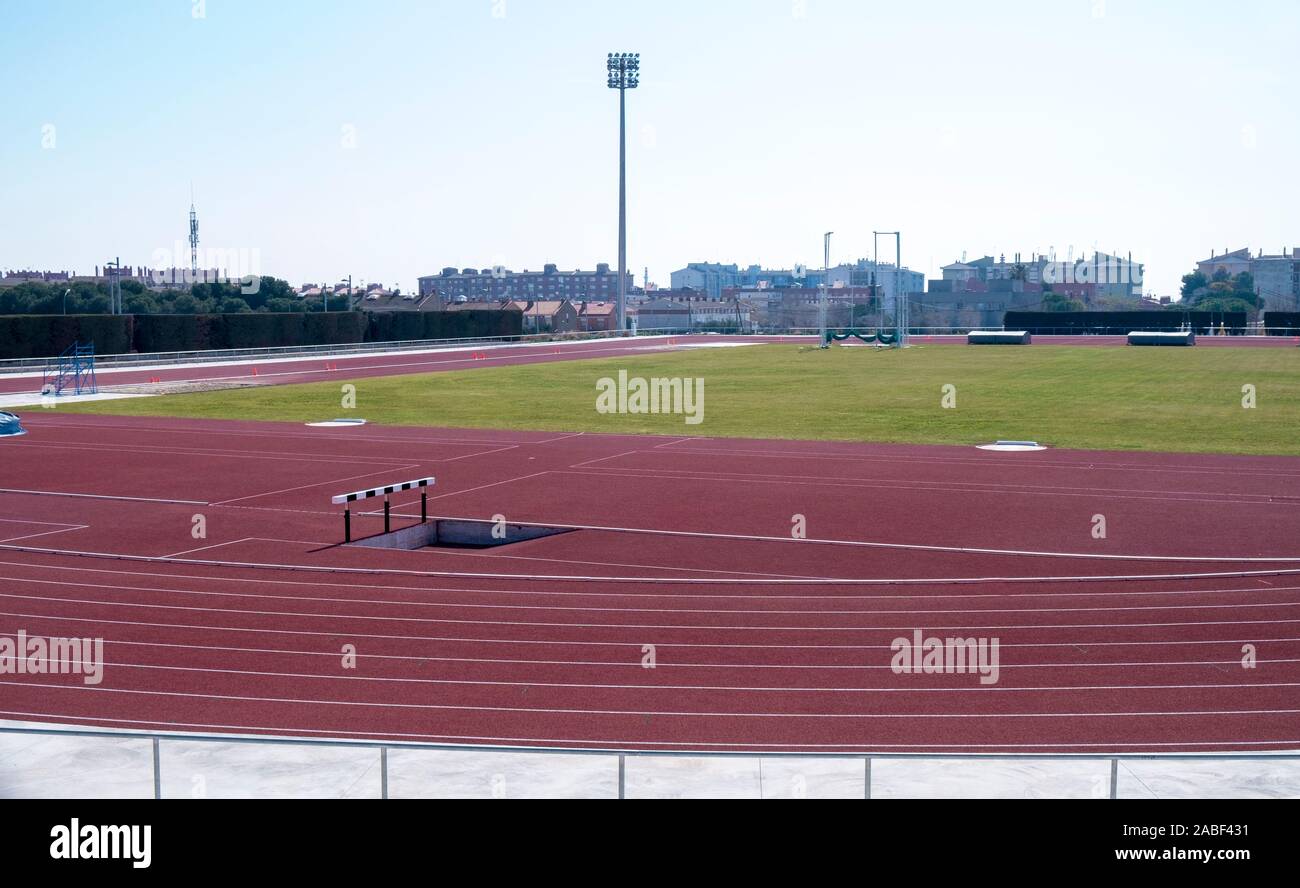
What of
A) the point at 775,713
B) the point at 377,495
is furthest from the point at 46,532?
the point at 775,713

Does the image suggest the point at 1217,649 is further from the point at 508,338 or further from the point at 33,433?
the point at 508,338

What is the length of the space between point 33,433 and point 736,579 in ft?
85.7

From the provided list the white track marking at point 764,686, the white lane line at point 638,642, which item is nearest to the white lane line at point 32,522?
the white lane line at point 638,642

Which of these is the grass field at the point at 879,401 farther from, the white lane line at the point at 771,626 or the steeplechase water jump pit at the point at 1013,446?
the white lane line at the point at 771,626

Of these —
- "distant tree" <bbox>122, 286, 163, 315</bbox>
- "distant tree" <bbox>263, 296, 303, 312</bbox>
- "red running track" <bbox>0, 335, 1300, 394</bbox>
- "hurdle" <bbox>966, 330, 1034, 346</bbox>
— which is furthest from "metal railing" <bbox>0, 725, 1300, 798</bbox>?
"distant tree" <bbox>122, 286, 163, 315</bbox>

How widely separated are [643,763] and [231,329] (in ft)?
247

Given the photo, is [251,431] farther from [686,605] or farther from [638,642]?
[638,642]

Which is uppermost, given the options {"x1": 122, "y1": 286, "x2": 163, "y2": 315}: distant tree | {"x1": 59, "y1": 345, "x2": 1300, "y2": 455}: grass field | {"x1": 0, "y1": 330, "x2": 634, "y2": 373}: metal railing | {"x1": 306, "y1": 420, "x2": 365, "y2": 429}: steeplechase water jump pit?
{"x1": 122, "y1": 286, "x2": 163, "y2": 315}: distant tree

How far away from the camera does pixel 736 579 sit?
57.9 ft

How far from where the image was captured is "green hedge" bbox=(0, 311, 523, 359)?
67.9m

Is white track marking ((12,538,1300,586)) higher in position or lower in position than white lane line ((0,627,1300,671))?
higher

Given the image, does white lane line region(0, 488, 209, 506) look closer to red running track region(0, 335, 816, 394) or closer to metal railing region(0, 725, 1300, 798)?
metal railing region(0, 725, 1300, 798)

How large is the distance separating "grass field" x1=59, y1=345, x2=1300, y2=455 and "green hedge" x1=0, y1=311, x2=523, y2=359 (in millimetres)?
21091

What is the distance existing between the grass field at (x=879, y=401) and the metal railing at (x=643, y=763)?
82.8ft
